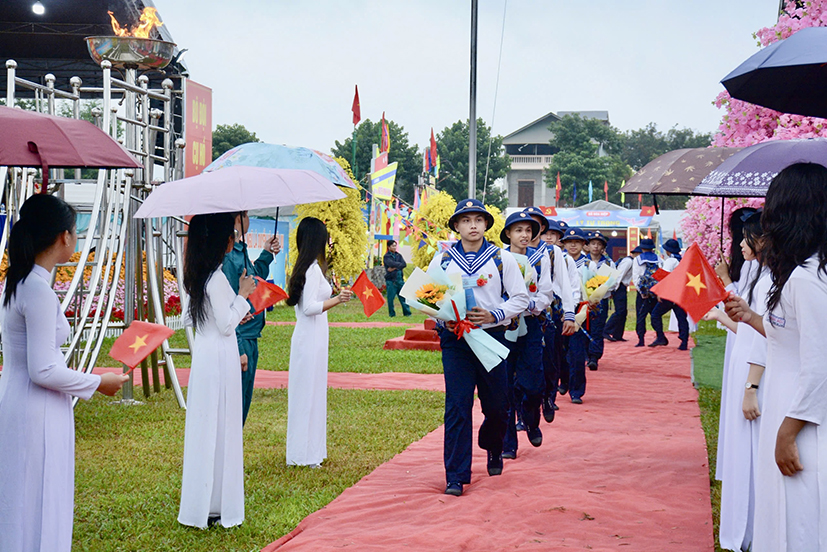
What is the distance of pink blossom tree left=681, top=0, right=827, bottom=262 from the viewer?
377 inches

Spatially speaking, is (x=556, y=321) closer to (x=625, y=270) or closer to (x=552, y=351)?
(x=552, y=351)

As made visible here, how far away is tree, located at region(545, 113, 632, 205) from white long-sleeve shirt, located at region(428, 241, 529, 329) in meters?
53.8

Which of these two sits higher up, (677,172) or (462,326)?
(677,172)

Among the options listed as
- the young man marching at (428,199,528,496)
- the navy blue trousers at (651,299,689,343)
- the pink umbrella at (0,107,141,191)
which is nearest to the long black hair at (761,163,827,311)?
the young man marching at (428,199,528,496)

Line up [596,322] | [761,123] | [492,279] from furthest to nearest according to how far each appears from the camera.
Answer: [596,322], [761,123], [492,279]

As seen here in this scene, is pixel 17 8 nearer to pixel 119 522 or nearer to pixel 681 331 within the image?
pixel 681 331

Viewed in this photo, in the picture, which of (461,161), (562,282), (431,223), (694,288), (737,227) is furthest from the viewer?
(461,161)

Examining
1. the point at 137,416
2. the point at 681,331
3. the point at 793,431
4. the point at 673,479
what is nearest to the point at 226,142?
the point at 681,331

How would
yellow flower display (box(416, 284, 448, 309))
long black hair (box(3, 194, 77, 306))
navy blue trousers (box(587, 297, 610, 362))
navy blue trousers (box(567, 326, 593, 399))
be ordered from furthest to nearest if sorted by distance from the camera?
navy blue trousers (box(587, 297, 610, 362)), navy blue trousers (box(567, 326, 593, 399)), yellow flower display (box(416, 284, 448, 309)), long black hair (box(3, 194, 77, 306))

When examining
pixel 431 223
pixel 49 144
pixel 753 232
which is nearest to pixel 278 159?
pixel 49 144

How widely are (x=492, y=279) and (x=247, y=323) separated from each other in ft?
6.36

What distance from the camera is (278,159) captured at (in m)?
7.13

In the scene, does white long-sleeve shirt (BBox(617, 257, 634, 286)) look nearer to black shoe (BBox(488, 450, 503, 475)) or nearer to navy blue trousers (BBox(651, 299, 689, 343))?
navy blue trousers (BBox(651, 299, 689, 343))

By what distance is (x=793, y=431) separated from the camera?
118 inches
